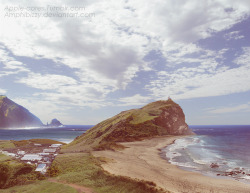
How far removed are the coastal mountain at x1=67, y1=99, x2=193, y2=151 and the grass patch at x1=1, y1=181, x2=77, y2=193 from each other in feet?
89.4

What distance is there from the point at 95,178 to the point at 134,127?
57.2m

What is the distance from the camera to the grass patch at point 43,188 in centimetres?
2269

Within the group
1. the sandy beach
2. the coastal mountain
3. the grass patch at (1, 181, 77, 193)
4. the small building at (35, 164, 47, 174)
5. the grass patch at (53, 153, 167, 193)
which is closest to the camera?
the grass patch at (1, 181, 77, 193)

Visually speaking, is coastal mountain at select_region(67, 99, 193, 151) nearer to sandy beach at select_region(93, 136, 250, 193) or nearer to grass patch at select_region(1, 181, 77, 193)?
sandy beach at select_region(93, 136, 250, 193)

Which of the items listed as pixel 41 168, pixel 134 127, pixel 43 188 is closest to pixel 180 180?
pixel 43 188

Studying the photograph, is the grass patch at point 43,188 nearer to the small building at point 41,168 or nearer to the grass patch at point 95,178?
the grass patch at point 95,178

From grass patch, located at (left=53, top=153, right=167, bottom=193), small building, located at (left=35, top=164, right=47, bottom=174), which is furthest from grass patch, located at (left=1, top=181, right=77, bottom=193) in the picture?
small building, located at (left=35, top=164, right=47, bottom=174)

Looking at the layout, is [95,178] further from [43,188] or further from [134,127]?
[134,127]

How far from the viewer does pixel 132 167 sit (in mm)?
34281

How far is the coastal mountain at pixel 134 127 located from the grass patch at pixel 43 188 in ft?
89.4

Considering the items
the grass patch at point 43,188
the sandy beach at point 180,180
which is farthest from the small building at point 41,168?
the sandy beach at point 180,180

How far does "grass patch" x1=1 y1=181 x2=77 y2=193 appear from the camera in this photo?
893 inches

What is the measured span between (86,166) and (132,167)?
911cm

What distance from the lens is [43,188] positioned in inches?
923
